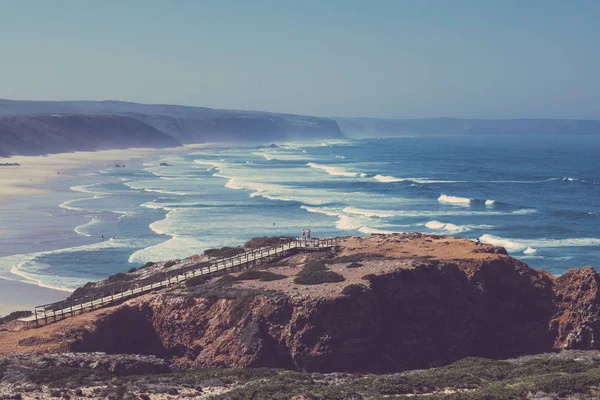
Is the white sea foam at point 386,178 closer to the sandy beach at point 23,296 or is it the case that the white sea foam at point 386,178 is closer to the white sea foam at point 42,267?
the white sea foam at point 42,267

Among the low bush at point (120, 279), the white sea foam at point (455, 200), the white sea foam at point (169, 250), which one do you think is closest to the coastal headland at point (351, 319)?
the low bush at point (120, 279)

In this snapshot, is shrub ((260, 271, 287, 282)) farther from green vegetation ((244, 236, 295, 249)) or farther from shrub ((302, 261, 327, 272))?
green vegetation ((244, 236, 295, 249))

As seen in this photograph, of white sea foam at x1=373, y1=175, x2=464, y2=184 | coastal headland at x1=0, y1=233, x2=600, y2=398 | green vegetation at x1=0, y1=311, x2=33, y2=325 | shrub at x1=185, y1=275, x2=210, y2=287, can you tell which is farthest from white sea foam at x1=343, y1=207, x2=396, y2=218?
green vegetation at x1=0, y1=311, x2=33, y2=325

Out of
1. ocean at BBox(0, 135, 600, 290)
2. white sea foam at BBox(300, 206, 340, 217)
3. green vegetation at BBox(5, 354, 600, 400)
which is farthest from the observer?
white sea foam at BBox(300, 206, 340, 217)

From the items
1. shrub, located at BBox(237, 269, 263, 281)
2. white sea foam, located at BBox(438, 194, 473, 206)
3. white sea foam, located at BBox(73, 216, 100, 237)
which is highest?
shrub, located at BBox(237, 269, 263, 281)

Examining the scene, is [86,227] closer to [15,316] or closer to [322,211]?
[322,211]

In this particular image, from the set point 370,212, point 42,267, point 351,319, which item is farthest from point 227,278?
point 370,212
